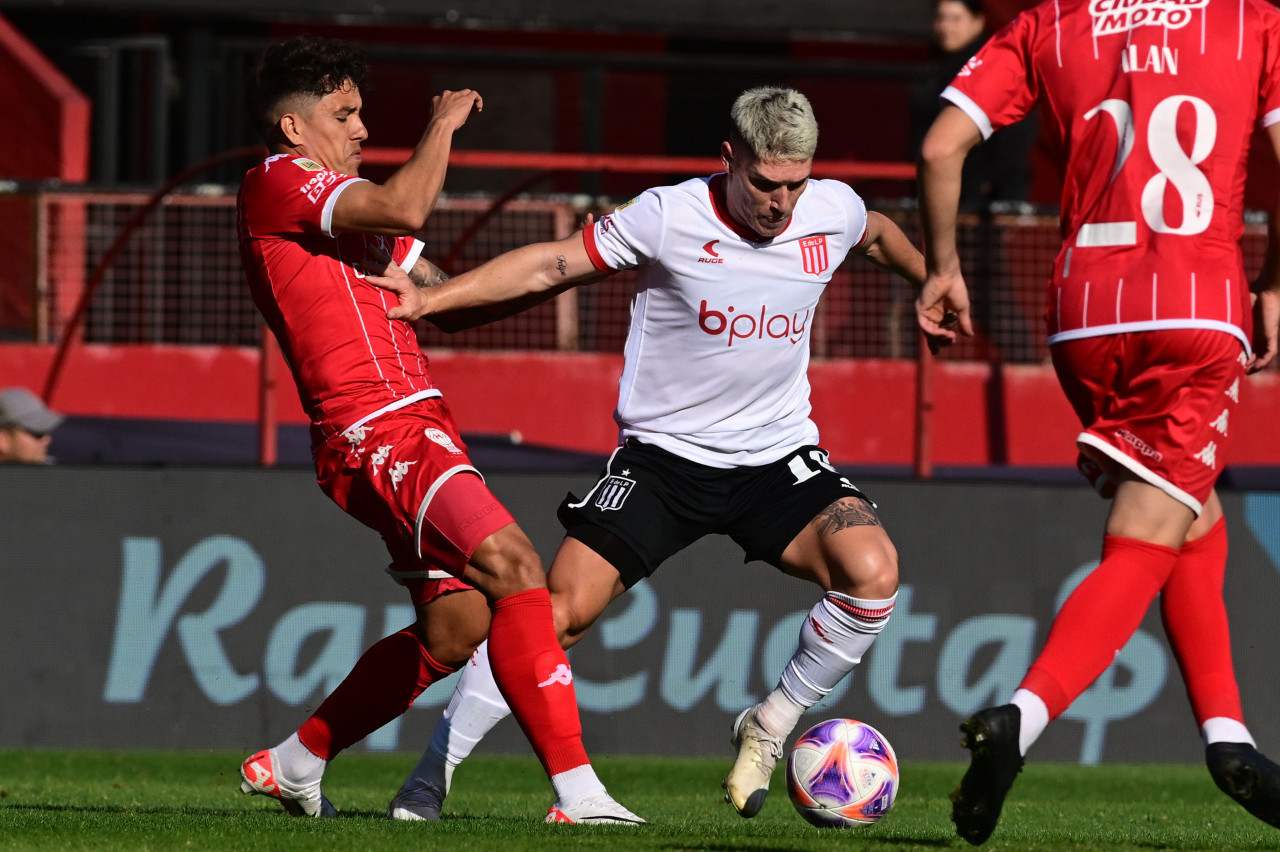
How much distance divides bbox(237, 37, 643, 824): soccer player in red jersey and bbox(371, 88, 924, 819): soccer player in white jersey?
11.7 inches

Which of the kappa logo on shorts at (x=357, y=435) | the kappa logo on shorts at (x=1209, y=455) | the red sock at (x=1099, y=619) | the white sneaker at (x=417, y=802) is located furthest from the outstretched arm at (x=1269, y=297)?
the white sneaker at (x=417, y=802)

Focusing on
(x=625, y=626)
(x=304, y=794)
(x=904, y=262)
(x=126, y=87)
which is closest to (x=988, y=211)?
(x=625, y=626)

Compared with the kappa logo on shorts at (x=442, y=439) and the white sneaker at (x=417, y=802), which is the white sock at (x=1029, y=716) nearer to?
the kappa logo on shorts at (x=442, y=439)

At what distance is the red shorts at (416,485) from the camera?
16.1 ft

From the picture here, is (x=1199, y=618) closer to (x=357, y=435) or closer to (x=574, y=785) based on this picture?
(x=574, y=785)

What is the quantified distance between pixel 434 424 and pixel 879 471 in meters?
5.11

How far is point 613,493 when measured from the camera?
17.7ft

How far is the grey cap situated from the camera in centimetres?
889

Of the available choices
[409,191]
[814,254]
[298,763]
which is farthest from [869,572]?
[298,763]

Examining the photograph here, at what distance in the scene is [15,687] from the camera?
8398 mm

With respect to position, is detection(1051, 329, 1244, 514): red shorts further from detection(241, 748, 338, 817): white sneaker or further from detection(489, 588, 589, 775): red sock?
detection(241, 748, 338, 817): white sneaker

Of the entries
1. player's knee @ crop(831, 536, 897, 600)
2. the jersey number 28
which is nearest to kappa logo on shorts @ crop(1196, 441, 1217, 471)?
the jersey number 28

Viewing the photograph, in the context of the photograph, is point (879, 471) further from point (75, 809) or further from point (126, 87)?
point (126, 87)

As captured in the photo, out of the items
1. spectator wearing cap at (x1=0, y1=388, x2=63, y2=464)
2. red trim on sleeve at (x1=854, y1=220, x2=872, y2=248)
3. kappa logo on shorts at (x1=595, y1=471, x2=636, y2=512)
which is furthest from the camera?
spectator wearing cap at (x1=0, y1=388, x2=63, y2=464)
